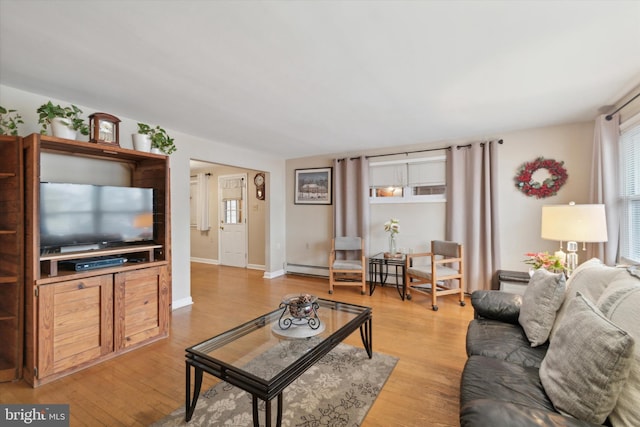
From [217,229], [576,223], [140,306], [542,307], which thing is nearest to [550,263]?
[576,223]

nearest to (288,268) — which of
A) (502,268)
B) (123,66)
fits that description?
(502,268)

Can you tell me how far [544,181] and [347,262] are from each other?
114 inches

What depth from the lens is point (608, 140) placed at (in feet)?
9.20

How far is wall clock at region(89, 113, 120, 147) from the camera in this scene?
7.97 feet

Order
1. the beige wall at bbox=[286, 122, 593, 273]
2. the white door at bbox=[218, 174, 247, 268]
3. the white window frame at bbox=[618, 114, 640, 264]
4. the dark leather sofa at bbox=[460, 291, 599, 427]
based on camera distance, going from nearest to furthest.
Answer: the dark leather sofa at bbox=[460, 291, 599, 427]
the white window frame at bbox=[618, 114, 640, 264]
the beige wall at bbox=[286, 122, 593, 273]
the white door at bbox=[218, 174, 247, 268]

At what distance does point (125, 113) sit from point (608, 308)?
4116 mm

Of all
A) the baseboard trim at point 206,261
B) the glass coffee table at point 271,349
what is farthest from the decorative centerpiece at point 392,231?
the baseboard trim at point 206,261

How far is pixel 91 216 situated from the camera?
2463 mm

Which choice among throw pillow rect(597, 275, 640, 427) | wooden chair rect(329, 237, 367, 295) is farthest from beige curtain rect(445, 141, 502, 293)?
throw pillow rect(597, 275, 640, 427)

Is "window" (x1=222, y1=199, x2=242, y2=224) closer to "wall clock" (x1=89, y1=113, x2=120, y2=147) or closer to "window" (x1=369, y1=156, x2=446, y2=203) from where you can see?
"window" (x1=369, y1=156, x2=446, y2=203)

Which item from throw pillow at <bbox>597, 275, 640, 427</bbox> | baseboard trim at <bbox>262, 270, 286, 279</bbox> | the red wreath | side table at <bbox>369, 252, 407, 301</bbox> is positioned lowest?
baseboard trim at <bbox>262, 270, 286, 279</bbox>

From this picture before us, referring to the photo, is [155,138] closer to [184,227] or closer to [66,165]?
[66,165]

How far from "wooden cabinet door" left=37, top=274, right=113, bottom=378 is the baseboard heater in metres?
3.48

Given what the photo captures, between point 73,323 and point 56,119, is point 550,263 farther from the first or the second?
point 56,119
